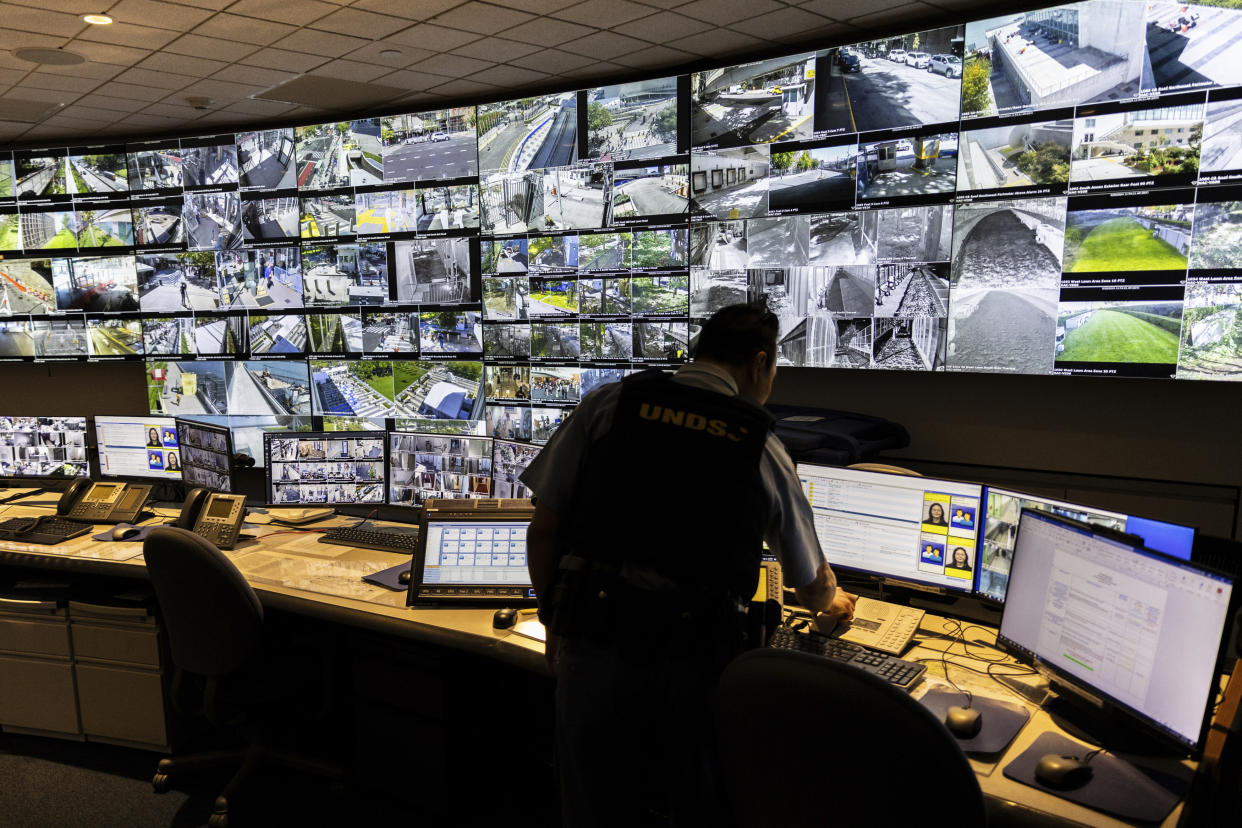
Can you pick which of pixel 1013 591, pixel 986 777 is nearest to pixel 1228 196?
pixel 1013 591

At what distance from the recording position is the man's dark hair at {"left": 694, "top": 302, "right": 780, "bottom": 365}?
1729 mm

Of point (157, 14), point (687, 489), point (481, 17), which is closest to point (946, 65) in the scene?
point (481, 17)

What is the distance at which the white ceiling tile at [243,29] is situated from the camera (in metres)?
3.18

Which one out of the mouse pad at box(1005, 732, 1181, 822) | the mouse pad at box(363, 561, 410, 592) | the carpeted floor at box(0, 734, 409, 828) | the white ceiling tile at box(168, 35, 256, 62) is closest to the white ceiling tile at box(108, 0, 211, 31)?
the white ceiling tile at box(168, 35, 256, 62)

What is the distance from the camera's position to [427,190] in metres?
4.55

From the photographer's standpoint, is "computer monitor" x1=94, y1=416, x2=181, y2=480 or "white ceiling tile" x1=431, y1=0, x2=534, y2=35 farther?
"computer monitor" x1=94, y1=416, x2=181, y2=480

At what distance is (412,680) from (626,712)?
3.80ft

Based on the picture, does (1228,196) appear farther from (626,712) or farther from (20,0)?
(20,0)

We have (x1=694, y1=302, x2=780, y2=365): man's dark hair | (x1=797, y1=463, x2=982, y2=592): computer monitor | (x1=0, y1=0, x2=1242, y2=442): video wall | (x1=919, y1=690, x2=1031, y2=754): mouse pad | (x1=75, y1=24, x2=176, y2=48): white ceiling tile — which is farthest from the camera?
(x1=75, y1=24, x2=176, y2=48): white ceiling tile

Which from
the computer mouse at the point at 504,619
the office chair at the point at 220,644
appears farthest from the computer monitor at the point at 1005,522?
the office chair at the point at 220,644

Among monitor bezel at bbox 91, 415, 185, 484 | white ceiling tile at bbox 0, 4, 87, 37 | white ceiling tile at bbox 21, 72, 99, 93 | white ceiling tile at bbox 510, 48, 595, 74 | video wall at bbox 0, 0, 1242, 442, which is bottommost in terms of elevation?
monitor bezel at bbox 91, 415, 185, 484

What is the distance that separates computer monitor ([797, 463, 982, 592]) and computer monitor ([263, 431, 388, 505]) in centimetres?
183

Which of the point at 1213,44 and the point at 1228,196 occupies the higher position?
the point at 1213,44

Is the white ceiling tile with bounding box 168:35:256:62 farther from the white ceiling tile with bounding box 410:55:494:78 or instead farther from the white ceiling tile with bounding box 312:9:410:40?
the white ceiling tile with bounding box 410:55:494:78
